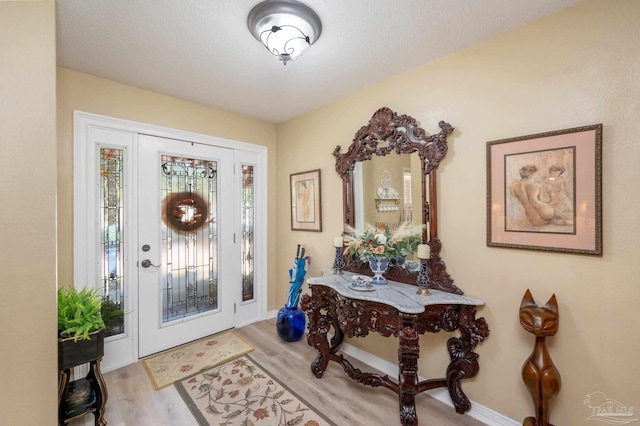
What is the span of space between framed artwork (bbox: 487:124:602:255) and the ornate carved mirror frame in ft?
1.15

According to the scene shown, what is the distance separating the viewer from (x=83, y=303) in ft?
5.84

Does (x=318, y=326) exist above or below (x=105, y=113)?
below

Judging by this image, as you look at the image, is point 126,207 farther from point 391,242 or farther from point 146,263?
point 391,242

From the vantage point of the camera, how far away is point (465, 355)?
187cm

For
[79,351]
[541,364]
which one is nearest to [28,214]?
[79,351]

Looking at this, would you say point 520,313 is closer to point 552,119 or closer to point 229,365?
point 552,119

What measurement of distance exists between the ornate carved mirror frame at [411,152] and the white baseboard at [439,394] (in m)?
0.78

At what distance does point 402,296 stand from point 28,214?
7.24 ft

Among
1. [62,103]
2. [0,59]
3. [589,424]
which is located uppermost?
[62,103]

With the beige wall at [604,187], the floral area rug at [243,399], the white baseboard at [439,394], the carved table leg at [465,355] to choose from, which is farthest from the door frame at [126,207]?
the carved table leg at [465,355]

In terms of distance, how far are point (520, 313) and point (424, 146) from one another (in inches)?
50.2

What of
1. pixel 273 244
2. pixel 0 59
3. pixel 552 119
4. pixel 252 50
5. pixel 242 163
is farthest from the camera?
pixel 273 244

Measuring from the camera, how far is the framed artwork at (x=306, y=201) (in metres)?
3.04

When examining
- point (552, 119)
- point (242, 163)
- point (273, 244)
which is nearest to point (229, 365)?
point (273, 244)
